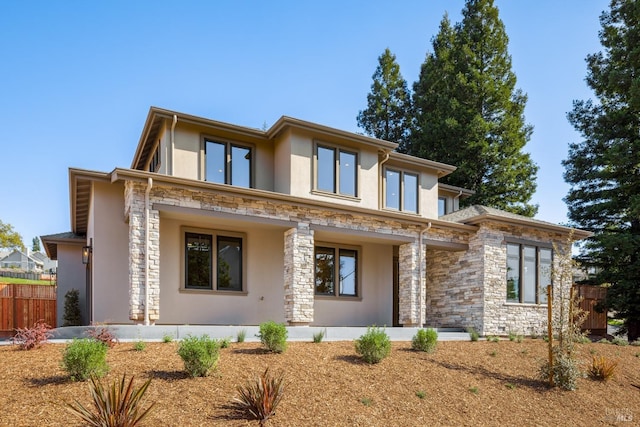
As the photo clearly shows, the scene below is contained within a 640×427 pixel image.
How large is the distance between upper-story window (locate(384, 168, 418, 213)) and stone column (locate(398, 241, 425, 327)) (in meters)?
2.25

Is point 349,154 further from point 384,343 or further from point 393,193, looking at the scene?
point 384,343

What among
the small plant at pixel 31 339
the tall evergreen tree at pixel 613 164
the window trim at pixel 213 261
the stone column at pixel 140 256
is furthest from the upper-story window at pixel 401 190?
the small plant at pixel 31 339

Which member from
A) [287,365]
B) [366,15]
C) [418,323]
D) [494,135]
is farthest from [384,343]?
[494,135]

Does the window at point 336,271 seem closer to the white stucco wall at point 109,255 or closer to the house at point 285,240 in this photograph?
the house at point 285,240

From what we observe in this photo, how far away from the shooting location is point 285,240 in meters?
13.5

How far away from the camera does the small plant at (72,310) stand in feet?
47.0

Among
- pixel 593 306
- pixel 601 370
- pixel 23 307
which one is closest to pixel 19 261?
pixel 23 307

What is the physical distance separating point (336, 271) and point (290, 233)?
9.91 feet

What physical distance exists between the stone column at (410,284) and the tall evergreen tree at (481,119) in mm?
12545

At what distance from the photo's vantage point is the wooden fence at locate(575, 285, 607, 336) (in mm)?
19484

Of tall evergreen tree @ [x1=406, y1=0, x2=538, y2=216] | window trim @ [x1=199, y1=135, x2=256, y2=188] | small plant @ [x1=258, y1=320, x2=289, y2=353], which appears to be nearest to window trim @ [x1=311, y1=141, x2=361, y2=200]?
window trim @ [x1=199, y1=135, x2=256, y2=188]

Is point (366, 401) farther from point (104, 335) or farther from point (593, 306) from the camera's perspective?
point (593, 306)

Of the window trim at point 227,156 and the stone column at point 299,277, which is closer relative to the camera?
the stone column at point 299,277

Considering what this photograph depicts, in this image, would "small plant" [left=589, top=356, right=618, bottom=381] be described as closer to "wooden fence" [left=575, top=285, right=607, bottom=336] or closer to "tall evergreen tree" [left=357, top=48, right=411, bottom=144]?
"wooden fence" [left=575, top=285, right=607, bottom=336]
